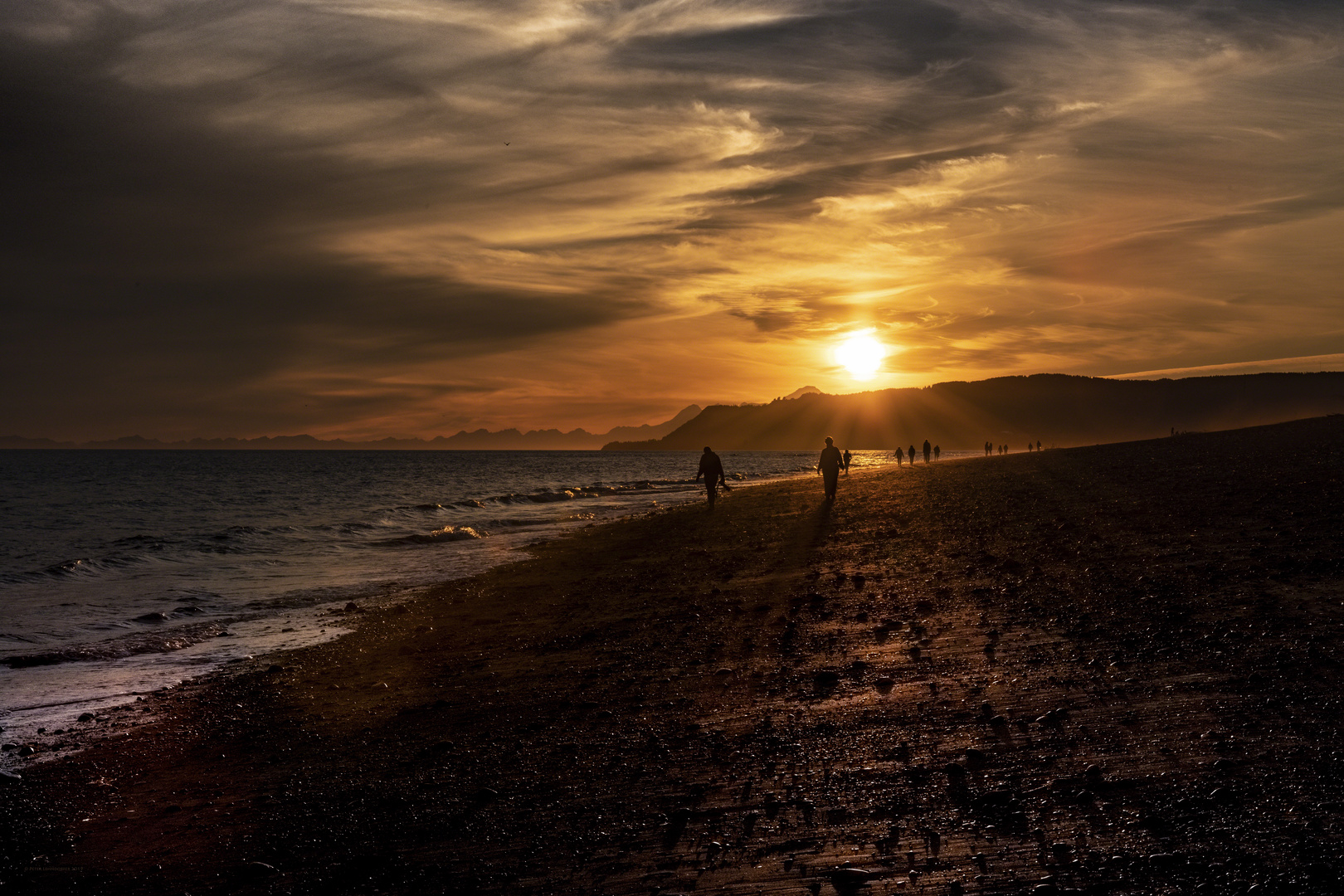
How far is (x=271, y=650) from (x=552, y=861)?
995 centimetres

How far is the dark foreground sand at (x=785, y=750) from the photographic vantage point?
190 inches

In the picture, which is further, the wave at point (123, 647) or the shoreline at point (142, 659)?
the wave at point (123, 647)

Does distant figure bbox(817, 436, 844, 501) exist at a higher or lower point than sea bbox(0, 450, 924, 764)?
higher

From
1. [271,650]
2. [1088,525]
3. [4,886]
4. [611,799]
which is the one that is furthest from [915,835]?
[1088,525]

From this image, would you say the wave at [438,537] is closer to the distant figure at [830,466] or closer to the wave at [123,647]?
the distant figure at [830,466]

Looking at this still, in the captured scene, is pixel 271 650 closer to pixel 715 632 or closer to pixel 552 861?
pixel 715 632

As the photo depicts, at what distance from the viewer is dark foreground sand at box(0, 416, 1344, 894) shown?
190 inches

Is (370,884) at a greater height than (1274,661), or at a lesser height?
lesser

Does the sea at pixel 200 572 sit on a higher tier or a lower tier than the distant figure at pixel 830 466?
lower

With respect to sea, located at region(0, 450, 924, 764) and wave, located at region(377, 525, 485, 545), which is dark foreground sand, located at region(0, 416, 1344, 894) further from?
wave, located at region(377, 525, 485, 545)

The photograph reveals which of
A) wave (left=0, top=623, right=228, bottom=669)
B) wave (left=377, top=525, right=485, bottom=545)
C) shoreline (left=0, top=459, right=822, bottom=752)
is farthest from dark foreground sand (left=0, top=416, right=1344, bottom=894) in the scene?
wave (left=377, top=525, right=485, bottom=545)

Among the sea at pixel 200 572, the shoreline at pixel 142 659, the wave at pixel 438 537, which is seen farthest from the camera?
the wave at pixel 438 537

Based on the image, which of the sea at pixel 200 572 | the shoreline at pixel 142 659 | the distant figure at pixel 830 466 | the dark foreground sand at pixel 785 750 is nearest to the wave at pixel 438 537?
the sea at pixel 200 572

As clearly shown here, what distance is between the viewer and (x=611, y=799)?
5895 millimetres
